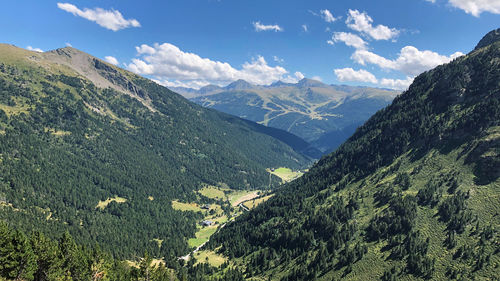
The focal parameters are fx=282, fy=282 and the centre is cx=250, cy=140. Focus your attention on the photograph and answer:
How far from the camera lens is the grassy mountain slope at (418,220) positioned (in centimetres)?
11700

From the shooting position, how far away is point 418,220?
451 feet

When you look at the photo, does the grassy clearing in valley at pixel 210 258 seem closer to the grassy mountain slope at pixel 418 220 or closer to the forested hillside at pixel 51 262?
the grassy mountain slope at pixel 418 220

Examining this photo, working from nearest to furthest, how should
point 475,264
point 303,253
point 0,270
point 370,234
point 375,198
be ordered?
point 0,270
point 475,264
point 370,234
point 303,253
point 375,198

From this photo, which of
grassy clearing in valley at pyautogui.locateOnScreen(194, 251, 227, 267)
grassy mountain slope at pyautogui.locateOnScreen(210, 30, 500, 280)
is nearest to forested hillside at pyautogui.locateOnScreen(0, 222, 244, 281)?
grassy mountain slope at pyautogui.locateOnScreen(210, 30, 500, 280)

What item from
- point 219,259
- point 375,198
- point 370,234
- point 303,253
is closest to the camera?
point 370,234

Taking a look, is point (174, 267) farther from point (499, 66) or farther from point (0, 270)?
point (499, 66)

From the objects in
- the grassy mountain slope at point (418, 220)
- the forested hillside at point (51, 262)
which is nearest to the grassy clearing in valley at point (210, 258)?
the grassy mountain slope at point (418, 220)

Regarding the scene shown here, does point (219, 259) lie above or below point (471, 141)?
below

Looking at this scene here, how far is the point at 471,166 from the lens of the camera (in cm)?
15112

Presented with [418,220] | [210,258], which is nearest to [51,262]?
[210,258]

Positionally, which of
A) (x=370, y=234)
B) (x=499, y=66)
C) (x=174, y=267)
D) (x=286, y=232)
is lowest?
(x=174, y=267)

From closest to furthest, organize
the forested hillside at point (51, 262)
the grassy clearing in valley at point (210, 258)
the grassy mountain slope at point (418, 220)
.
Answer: the forested hillside at point (51, 262) < the grassy mountain slope at point (418, 220) < the grassy clearing in valley at point (210, 258)

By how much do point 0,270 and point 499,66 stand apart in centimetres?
27216

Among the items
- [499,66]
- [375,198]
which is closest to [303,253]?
[375,198]
